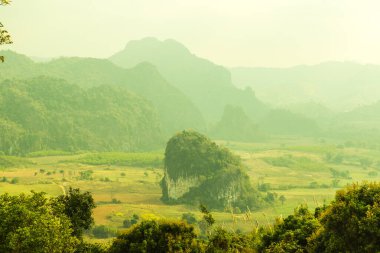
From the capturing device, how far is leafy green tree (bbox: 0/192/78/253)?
2402 cm

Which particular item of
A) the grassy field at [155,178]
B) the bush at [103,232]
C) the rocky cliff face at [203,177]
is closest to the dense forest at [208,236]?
the grassy field at [155,178]

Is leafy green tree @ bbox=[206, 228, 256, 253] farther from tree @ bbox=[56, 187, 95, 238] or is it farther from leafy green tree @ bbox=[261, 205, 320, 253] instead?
tree @ bbox=[56, 187, 95, 238]

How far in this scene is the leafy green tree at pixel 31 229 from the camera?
2402cm

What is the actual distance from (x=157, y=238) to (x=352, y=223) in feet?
39.1

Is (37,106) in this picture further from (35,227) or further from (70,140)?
(35,227)

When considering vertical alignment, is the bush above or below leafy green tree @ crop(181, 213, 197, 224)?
below

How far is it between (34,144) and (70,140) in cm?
2091

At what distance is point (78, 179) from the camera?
359 ft

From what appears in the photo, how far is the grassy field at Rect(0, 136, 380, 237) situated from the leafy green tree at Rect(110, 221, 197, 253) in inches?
1319

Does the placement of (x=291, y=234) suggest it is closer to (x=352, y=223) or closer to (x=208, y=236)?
(x=208, y=236)

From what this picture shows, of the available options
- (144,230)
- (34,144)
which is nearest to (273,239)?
(144,230)

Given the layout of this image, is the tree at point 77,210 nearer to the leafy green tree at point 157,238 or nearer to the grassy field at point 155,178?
the leafy green tree at point 157,238

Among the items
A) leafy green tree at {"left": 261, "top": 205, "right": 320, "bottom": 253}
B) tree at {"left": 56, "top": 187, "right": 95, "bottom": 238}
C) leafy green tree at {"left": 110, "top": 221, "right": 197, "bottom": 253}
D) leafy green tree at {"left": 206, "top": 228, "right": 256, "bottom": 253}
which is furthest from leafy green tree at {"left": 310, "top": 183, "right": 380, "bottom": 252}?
tree at {"left": 56, "top": 187, "right": 95, "bottom": 238}

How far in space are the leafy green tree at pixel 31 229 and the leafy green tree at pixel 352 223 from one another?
15012mm
